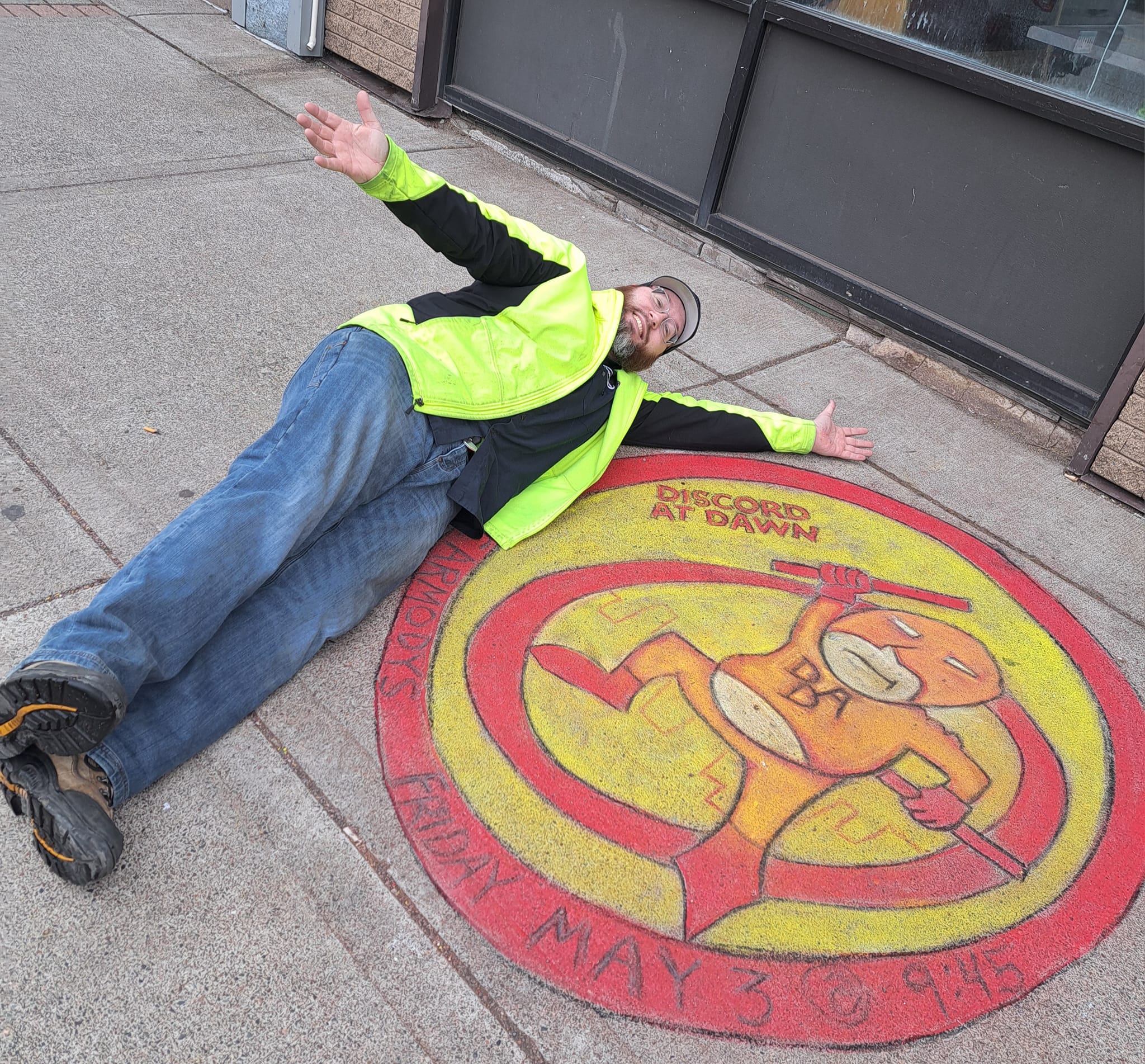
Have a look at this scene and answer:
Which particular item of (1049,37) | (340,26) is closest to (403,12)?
(340,26)

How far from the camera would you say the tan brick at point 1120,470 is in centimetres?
386

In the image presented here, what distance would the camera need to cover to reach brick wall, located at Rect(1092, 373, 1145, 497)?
12.5ft

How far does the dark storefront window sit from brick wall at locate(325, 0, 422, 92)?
285cm

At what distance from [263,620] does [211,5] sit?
20.9 ft

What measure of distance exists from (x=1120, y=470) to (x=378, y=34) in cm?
480

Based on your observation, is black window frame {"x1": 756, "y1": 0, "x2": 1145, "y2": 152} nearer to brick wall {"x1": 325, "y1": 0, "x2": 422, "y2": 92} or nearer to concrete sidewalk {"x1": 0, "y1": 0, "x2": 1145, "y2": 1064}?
concrete sidewalk {"x1": 0, "y1": 0, "x2": 1145, "y2": 1064}

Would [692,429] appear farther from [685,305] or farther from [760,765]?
[760,765]

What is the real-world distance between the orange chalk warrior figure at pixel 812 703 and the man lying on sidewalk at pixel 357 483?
1.86ft

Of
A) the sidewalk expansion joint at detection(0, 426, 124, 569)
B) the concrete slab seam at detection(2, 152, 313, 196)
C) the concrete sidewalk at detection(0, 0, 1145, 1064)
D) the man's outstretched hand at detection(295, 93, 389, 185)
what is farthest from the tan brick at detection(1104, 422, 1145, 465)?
the concrete slab seam at detection(2, 152, 313, 196)

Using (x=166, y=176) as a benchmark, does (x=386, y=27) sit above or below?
above

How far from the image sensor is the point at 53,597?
2.58 meters

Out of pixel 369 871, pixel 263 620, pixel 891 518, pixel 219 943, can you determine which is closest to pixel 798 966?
pixel 369 871

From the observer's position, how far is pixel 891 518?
3.57 meters

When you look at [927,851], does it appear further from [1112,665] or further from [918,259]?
[918,259]
